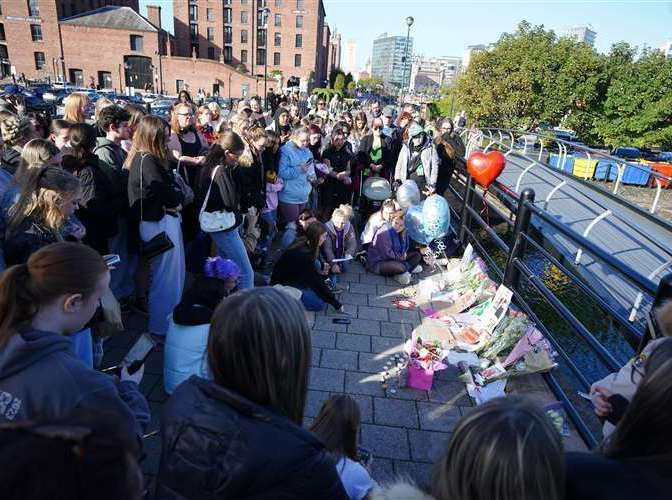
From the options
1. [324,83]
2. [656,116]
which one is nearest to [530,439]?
[656,116]

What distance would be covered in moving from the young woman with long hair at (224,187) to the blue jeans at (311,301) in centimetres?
74

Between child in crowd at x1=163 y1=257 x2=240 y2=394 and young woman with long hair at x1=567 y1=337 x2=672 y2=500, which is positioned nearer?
young woman with long hair at x1=567 y1=337 x2=672 y2=500

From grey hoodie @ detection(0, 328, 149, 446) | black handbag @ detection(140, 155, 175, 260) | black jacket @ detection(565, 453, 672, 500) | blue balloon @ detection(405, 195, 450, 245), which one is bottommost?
blue balloon @ detection(405, 195, 450, 245)

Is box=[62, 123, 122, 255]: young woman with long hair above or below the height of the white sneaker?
above

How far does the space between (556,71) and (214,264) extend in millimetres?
22165

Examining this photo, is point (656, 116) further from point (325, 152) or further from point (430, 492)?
point (430, 492)

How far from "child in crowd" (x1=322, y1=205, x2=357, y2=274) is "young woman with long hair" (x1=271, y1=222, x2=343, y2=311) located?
72cm

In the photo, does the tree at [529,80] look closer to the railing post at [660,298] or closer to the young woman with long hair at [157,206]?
the young woman with long hair at [157,206]

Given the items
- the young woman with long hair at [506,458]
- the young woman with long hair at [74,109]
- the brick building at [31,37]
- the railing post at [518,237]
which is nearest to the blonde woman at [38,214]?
the young woman with long hair at [74,109]

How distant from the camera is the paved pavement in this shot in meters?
3.09

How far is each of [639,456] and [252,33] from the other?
70660 mm

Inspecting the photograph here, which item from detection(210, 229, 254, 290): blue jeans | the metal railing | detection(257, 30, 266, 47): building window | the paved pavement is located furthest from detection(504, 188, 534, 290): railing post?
detection(257, 30, 266, 47): building window

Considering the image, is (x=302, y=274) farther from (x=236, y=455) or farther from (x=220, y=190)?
(x=236, y=455)

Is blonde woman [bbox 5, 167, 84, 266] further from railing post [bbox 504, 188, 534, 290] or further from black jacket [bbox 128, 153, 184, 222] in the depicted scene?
railing post [bbox 504, 188, 534, 290]
